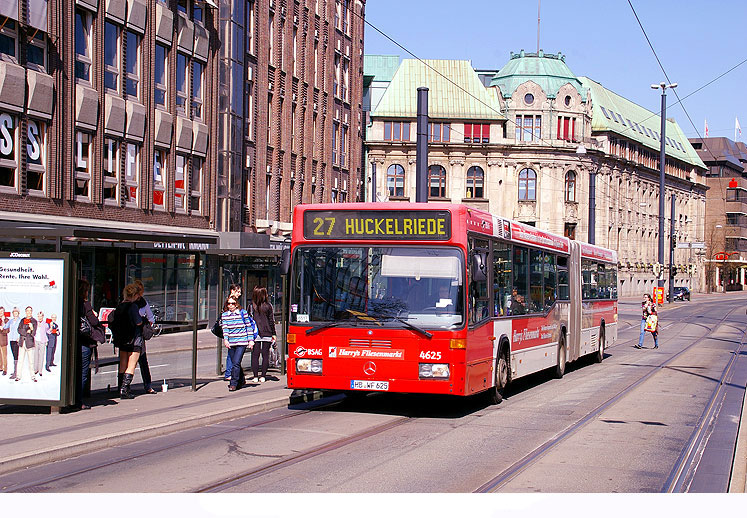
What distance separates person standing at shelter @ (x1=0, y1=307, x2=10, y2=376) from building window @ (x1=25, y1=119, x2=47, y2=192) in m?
16.0

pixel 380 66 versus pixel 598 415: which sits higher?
pixel 380 66

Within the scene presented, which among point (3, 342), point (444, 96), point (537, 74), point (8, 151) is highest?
point (537, 74)

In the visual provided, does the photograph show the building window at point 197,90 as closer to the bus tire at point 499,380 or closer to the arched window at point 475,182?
the bus tire at point 499,380

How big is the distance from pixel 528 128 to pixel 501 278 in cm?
Answer: 7568

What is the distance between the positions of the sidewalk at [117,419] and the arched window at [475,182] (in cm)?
7344

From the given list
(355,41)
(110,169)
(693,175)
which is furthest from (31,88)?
(693,175)

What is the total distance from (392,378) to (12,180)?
17.4 m

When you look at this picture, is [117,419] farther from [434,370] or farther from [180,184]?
[180,184]

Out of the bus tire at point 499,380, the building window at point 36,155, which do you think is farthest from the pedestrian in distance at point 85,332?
the building window at point 36,155

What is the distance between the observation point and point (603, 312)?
26547mm

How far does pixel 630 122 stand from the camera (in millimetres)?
104875

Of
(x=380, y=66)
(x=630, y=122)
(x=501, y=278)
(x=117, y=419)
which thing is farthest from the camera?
(x=630, y=122)

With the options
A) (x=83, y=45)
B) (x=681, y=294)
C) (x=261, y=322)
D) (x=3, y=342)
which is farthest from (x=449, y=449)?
(x=681, y=294)
